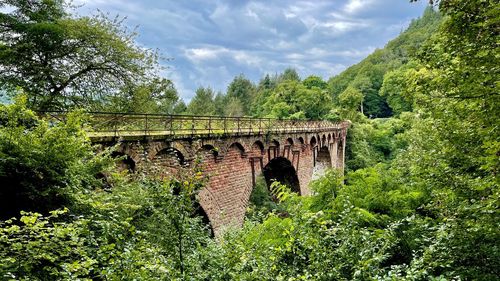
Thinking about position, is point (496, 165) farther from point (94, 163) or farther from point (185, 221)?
point (94, 163)

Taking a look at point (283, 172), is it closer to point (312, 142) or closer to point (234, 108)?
point (312, 142)

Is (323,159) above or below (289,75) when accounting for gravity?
below

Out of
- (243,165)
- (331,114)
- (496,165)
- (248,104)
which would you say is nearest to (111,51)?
(243,165)

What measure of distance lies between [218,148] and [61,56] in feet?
28.7

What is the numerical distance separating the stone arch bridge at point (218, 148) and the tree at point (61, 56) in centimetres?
316

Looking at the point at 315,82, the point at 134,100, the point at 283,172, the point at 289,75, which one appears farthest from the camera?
the point at 289,75

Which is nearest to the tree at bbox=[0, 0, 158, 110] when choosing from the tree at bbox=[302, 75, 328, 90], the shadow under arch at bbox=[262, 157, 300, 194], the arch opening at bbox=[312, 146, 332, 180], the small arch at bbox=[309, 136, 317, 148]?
the shadow under arch at bbox=[262, 157, 300, 194]

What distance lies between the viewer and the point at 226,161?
1415cm

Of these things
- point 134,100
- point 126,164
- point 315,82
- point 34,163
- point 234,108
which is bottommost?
point 126,164

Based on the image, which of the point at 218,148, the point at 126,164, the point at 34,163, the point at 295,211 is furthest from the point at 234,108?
the point at 295,211

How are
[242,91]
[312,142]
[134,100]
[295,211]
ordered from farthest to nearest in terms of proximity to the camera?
[242,91] → [312,142] → [134,100] → [295,211]

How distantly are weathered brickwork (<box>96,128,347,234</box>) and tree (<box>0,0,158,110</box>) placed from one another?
22.4 feet

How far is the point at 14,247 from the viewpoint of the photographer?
14.5ft

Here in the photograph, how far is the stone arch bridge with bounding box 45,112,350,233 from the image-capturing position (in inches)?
364
